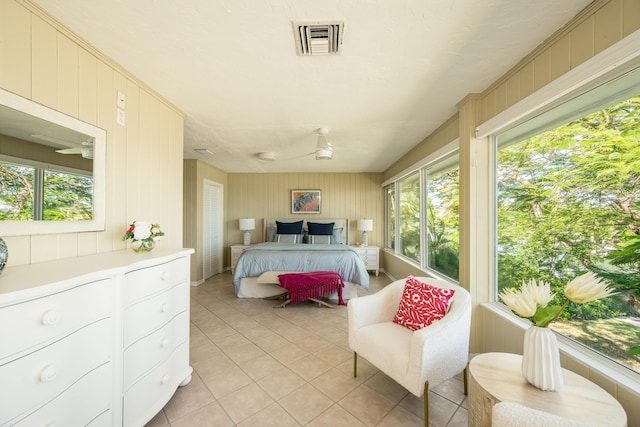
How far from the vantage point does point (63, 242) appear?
1.35m

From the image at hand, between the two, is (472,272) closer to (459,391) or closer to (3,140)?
(459,391)

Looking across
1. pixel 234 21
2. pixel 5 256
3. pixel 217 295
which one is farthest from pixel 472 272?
pixel 217 295

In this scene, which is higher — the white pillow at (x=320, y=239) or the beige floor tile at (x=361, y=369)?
the white pillow at (x=320, y=239)

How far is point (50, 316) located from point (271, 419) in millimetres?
1337

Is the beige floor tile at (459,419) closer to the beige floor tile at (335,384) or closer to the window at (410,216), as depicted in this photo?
the beige floor tile at (335,384)

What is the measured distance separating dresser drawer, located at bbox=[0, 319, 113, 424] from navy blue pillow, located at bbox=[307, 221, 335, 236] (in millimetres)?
4242

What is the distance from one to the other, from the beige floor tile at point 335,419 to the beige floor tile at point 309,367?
1.19 feet

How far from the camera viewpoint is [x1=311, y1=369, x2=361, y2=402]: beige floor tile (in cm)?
171

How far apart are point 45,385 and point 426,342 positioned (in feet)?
5.74

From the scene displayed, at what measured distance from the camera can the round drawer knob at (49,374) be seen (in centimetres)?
86

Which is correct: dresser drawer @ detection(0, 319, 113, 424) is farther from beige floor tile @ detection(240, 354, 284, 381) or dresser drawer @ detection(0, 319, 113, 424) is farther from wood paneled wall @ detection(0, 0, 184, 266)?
beige floor tile @ detection(240, 354, 284, 381)

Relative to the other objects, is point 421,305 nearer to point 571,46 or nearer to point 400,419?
point 400,419

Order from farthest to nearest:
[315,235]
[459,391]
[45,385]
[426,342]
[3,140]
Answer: [315,235] < [459,391] < [426,342] < [3,140] < [45,385]

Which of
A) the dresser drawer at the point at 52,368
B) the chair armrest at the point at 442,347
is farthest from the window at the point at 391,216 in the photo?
the dresser drawer at the point at 52,368
